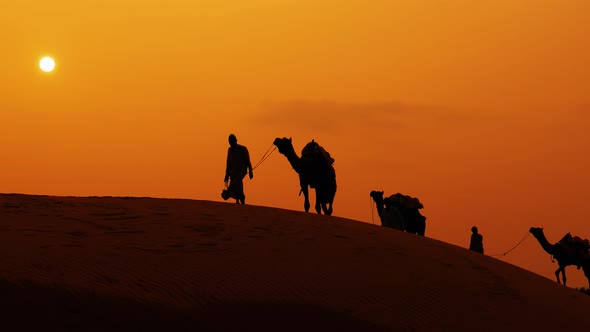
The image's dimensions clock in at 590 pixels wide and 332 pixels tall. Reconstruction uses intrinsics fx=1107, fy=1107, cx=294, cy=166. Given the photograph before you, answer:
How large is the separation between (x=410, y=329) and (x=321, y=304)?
1.35 metres

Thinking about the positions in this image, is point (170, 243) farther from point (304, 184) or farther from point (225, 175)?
point (304, 184)

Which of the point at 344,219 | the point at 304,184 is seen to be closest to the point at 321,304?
the point at 344,219

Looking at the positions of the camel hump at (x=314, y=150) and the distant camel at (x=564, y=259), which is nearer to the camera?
the camel hump at (x=314, y=150)

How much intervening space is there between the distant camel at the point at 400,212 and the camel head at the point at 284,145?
4.00 m

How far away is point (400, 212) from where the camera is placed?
28.8m

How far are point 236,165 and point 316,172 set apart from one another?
8.12 feet

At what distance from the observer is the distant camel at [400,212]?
93.1 ft

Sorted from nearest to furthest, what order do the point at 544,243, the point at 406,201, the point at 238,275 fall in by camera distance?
the point at 238,275 < the point at 406,201 < the point at 544,243

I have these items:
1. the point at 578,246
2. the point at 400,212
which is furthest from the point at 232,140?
the point at 578,246

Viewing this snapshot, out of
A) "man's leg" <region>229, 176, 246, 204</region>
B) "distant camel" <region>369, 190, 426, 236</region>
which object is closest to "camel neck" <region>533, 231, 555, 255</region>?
"distant camel" <region>369, 190, 426, 236</region>

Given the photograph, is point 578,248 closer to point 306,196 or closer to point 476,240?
point 476,240

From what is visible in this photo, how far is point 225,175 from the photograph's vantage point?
2402cm

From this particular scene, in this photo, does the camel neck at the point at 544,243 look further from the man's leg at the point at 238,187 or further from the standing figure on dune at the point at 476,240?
the man's leg at the point at 238,187

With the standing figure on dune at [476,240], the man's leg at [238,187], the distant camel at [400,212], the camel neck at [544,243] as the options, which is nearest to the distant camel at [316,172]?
the man's leg at [238,187]
